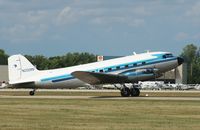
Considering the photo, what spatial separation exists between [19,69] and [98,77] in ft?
33.1

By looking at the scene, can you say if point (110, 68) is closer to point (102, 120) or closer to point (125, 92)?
point (125, 92)

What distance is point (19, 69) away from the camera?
58.9 m

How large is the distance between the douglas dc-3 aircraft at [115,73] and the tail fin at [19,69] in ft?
2.24

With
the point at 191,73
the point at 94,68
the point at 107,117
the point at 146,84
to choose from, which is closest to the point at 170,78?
the point at 191,73

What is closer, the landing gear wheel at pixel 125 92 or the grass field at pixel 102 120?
the grass field at pixel 102 120

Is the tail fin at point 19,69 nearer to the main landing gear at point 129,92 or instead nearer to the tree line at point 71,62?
the main landing gear at point 129,92

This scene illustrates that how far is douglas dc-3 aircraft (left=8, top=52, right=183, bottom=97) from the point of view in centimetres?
5291

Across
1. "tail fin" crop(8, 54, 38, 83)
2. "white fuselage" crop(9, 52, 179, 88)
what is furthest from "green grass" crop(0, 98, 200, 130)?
"tail fin" crop(8, 54, 38, 83)

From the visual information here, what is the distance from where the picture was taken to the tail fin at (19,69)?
193 ft

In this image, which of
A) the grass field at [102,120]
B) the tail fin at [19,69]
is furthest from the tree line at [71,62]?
the grass field at [102,120]

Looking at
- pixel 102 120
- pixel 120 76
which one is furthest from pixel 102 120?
pixel 120 76

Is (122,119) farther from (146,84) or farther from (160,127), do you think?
(146,84)

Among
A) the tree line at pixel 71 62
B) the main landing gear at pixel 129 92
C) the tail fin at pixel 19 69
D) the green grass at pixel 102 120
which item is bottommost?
the green grass at pixel 102 120

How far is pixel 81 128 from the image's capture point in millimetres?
22062
